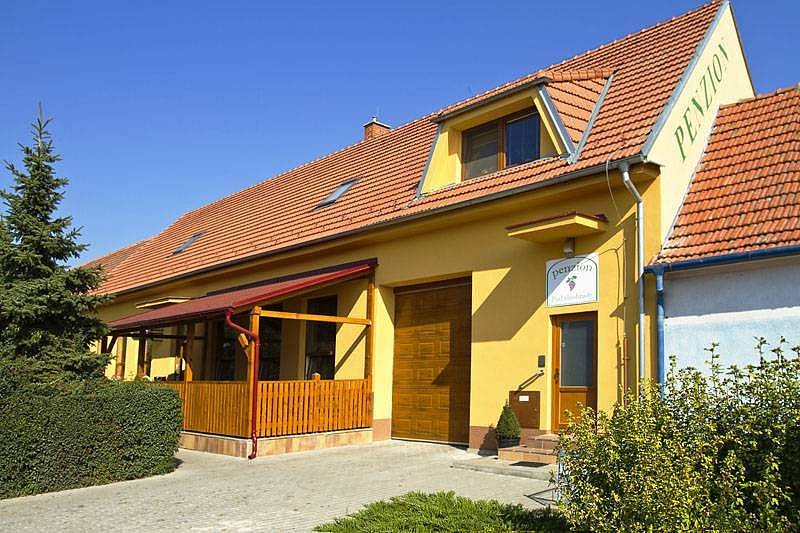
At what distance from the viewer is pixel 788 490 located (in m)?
5.36

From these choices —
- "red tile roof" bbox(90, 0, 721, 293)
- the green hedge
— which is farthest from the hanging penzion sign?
the green hedge

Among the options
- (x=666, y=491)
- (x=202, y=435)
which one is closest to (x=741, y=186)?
(x=666, y=491)

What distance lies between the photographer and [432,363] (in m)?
14.5

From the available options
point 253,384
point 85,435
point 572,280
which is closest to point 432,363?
point 253,384

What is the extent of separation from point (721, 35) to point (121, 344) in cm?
2056

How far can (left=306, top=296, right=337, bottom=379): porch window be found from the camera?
16.5 metres

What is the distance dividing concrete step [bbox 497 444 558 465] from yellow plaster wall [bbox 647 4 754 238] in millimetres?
3429

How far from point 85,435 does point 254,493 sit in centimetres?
260

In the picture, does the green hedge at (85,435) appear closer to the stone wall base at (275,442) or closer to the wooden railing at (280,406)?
the wooden railing at (280,406)

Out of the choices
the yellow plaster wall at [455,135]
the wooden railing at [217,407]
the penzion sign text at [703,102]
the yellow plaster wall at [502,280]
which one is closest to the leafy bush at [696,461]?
the yellow plaster wall at [502,280]

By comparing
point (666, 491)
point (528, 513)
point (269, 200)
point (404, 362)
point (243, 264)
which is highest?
point (269, 200)

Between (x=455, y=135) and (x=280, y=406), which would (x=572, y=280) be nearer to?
(x=455, y=135)

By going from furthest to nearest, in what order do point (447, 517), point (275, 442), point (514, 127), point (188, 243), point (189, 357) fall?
point (188, 243), point (189, 357), point (514, 127), point (275, 442), point (447, 517)

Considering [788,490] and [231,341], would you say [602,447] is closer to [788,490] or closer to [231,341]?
[788,490]
